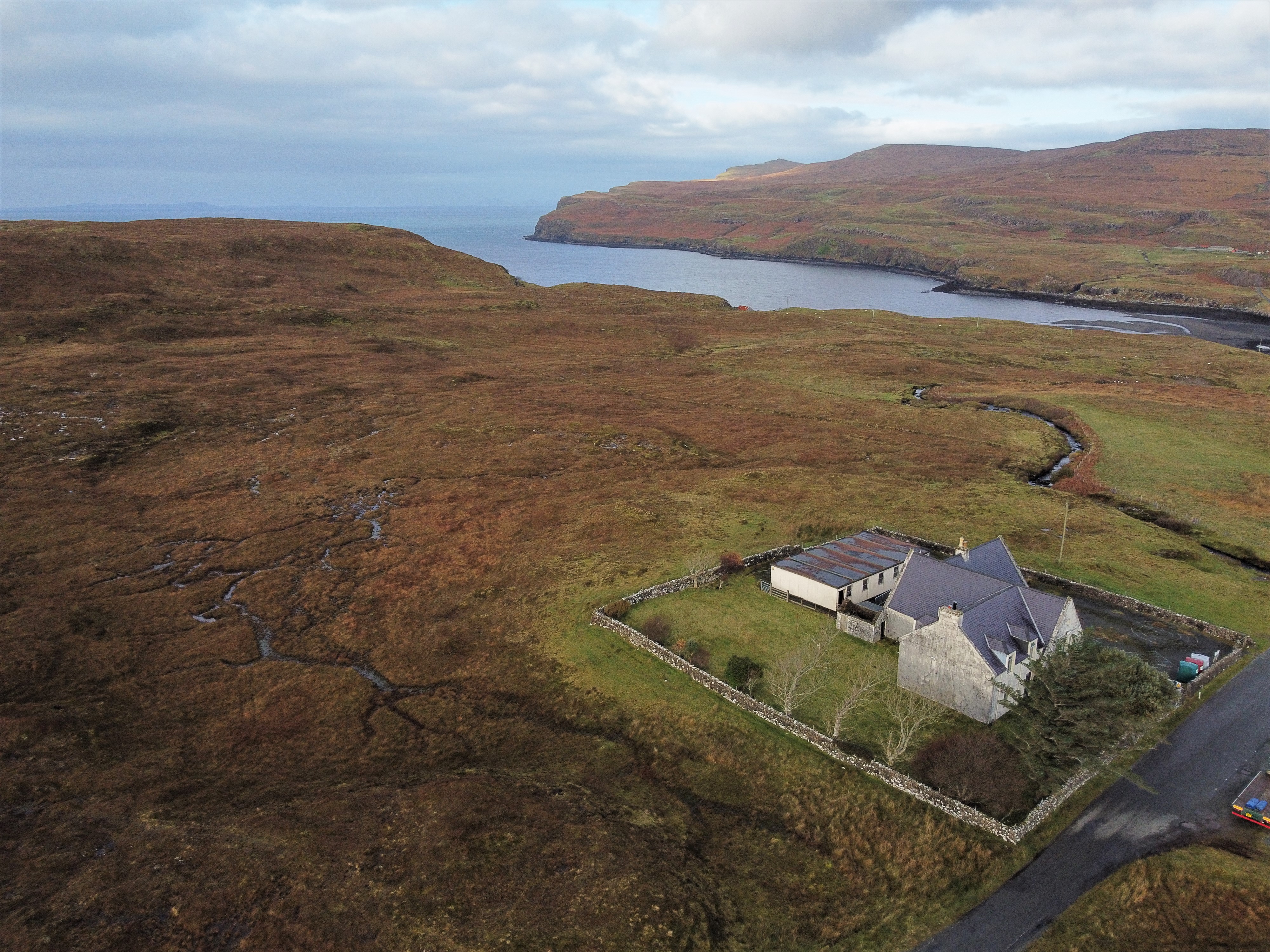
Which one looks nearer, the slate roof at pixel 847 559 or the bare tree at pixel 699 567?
the slate roof at pixel 847 559

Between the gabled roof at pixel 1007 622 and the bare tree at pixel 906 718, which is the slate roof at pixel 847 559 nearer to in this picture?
the gabled roof at pixel 1007 622

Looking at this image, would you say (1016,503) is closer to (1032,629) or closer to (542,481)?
(1032,629)

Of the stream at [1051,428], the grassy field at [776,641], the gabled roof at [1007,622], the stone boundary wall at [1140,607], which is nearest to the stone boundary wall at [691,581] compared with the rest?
the grassy field at [776,641]

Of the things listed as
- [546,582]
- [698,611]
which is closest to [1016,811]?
[698,611]

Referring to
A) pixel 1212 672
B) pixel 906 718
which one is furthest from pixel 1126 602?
pixel 906 718

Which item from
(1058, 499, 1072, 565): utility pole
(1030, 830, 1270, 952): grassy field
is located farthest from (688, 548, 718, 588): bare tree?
(1030, 830, 1270, 952): grassy field

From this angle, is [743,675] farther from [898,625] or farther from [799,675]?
[898,625]

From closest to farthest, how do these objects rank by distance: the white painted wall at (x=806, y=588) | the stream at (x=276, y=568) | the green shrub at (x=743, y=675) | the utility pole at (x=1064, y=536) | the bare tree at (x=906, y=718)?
1. the bare tree at (x=906, y=718)
2. the green shrub at (x=743, y=675)
3. the stream at (x=276, y=568)
4. the white painted wall at (x=806, y=588)
5. the utility pole at (x=1064, y=536)
